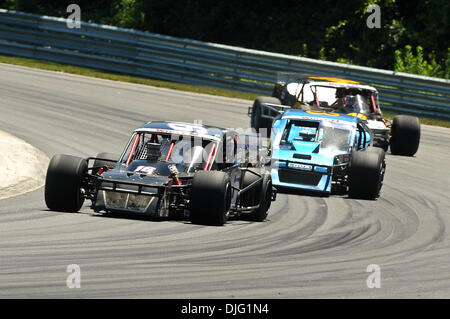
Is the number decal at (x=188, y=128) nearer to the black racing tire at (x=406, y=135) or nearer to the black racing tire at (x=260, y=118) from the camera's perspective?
the black racing tire at (x=260, y=118)

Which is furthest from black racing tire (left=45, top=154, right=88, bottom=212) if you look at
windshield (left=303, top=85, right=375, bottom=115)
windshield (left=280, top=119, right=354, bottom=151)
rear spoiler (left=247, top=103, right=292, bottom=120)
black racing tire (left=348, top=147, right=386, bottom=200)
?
windshield (left=303, top=85, right=375, bottom=115)

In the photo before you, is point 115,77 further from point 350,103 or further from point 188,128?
point 188,128

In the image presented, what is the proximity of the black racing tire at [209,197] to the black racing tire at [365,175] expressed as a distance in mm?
3938

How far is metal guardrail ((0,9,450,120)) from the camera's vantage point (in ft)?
85.6

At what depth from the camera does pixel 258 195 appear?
13.1 meters

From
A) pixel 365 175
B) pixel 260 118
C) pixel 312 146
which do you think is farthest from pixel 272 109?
pixel 365 175

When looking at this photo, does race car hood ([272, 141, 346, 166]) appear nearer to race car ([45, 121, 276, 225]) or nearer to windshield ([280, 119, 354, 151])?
windshield ([280, 119, 354, 151])

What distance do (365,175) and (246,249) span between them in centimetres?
495

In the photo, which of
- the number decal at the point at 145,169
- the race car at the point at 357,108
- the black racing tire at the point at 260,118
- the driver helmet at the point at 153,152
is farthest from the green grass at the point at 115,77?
the number decal at the point at 145,169

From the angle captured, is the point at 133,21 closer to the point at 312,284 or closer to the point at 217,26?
the point at 217,26

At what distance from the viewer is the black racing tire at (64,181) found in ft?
39.2

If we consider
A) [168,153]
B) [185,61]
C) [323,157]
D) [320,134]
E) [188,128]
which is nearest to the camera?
[168,153]

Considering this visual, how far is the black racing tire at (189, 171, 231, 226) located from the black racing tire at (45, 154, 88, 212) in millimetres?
1485

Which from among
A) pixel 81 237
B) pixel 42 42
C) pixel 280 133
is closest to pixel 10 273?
pixel 81 237
